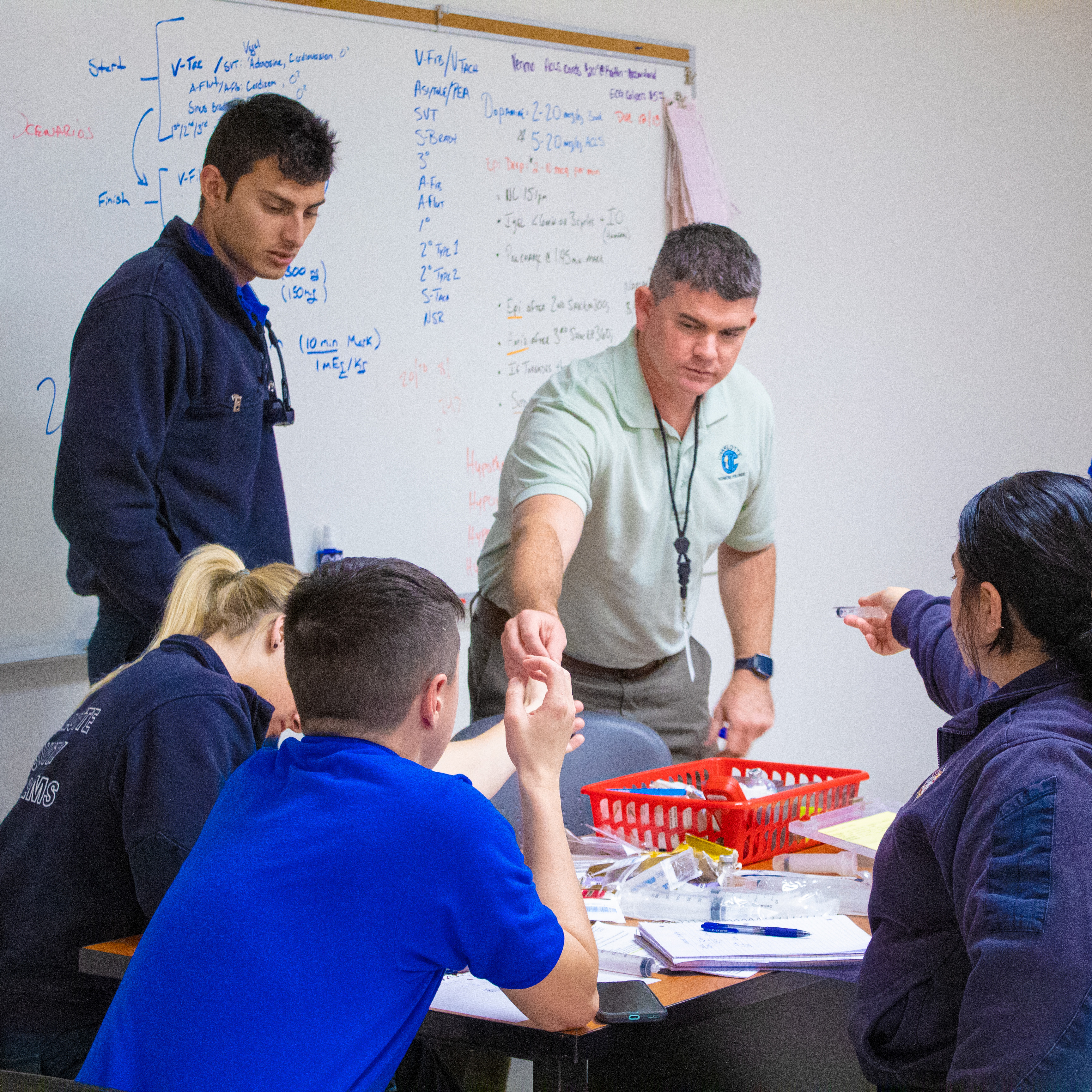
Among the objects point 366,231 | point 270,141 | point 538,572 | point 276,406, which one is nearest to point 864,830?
point 538,572

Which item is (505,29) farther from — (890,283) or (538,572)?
(538,572)

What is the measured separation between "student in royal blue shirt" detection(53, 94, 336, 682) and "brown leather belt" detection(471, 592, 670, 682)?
0.44 meters

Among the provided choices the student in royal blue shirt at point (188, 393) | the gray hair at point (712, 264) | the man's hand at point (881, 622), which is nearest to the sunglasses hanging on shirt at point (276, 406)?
the student in royal blue shirt at point (188, 393)

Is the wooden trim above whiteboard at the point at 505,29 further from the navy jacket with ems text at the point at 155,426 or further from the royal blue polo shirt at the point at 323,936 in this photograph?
the royal blue polo shirt at the point at 323,936

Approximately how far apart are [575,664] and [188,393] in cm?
95

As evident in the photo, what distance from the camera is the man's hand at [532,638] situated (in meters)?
1.67

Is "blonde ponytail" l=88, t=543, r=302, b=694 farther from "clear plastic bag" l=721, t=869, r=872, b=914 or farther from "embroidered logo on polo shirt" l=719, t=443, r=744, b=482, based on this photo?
"embroidered logo on polo shirt" l=719, t=443, r=744, b=482

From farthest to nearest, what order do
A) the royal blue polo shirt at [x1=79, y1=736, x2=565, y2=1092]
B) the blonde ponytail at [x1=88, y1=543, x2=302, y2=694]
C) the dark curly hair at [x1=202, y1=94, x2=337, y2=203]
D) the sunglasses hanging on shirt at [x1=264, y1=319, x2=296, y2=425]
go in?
the sunglasses hanging on shirt at [x1=264, y1=319, x2=296, y2=425] → the dark curly hair at [x1=202, y1=94, x2=337, y2=203] → the blonde ponytail at [x1=88, y1=543, x2=302, y2=694] → the royal blue polo shirt at [x1=79, y1=736, x2=565, y2=1092]

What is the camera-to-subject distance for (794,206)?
3.69 meters

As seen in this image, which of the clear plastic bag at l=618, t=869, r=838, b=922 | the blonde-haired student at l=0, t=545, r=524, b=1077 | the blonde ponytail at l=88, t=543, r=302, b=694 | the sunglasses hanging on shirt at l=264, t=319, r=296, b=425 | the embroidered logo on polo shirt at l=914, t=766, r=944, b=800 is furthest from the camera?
the sunglasses hanging on shirt at l=264, t=319, r=296, b=425

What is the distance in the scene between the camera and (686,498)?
244 centimetres

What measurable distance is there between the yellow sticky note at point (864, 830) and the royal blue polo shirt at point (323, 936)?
0.76 m

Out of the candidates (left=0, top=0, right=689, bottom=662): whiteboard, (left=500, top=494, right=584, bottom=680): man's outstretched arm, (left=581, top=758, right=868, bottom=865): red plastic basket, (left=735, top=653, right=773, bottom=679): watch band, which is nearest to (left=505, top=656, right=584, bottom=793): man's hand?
(left=500, top=494, right=584, bottom=680): man's outstretched arm

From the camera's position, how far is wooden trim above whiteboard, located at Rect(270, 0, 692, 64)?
2803 mm
